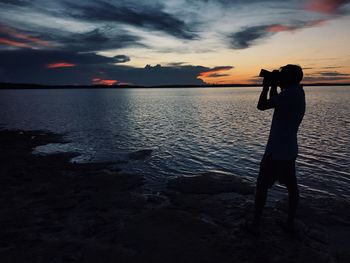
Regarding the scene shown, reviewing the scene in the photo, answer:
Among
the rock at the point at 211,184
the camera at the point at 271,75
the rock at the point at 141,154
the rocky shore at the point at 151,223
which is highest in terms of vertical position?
the camera at the point at 271,75

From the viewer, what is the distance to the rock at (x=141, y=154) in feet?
50.4

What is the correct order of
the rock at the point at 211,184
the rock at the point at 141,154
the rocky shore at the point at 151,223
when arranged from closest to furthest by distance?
the rocky shore at the point at 151,223, the rock at the point at 211,184, the rock at the point at 141,154

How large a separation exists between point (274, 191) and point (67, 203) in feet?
21.4

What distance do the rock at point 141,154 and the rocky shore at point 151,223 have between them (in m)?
3.86

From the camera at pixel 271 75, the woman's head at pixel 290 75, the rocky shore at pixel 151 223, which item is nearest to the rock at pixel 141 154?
the rocky shore at pixel 151 223

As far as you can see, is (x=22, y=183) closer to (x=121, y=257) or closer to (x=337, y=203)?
(x=121, y=257)

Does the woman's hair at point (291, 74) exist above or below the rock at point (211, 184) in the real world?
above

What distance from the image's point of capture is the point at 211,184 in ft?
34.3

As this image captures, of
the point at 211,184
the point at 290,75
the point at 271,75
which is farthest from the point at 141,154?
the point at 290,75

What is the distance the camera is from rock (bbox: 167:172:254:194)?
982 centimetres

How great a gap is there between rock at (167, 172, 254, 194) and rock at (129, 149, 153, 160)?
443cm

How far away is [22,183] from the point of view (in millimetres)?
10469

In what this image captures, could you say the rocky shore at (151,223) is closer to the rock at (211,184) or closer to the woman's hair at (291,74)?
the rock at (211,184)

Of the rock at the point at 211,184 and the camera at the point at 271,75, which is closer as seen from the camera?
the camera at the point at 271,75
